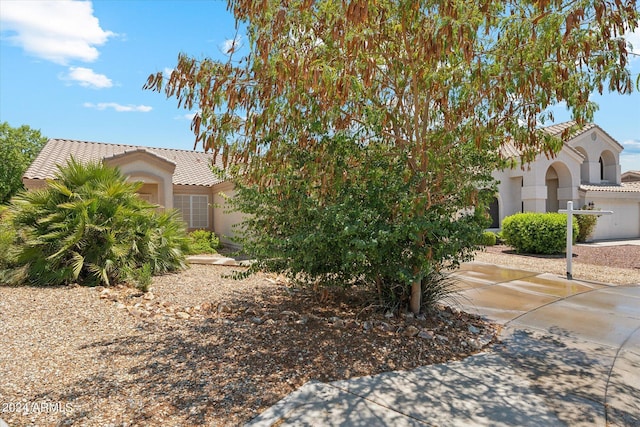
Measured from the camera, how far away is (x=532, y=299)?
307 inches

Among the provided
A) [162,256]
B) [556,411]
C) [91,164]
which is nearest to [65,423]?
[556,411]

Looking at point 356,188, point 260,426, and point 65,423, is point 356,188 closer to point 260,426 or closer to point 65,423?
point 260,426

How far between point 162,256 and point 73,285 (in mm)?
2226

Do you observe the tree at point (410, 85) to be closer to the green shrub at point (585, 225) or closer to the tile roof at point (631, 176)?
the green shrub at point (585, 225)

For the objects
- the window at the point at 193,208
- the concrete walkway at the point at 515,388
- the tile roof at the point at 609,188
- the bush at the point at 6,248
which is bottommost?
the concrete walkway at the point at 515,388

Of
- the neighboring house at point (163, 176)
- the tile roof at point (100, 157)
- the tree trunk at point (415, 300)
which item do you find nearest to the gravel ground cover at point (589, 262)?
the tree trunk at point (415, 300)

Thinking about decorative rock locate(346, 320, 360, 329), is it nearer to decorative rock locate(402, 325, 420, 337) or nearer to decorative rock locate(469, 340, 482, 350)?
decorative rock locate(402, 325, 420, 337)

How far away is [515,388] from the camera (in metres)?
4.00

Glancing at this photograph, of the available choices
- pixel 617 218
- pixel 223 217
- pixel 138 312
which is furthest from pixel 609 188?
pixel 138 312

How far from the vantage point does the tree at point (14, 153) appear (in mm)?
30734

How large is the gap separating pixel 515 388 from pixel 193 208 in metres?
17.1

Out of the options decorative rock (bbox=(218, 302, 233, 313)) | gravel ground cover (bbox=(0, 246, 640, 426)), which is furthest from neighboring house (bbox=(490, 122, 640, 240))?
decorative rock (bbox=(218, 302, 233, 313))

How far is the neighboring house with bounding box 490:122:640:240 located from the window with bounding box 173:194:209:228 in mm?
14198

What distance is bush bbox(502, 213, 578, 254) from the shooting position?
48.9 feet
